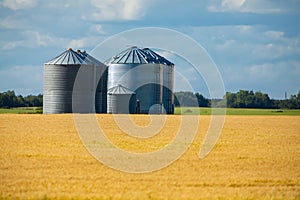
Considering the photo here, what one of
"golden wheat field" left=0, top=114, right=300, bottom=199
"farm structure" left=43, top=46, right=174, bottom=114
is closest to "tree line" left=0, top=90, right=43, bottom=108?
"farm structure" left=43, top=46, right=174, bottom=114

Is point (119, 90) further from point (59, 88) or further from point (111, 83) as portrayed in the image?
point (59, 88)

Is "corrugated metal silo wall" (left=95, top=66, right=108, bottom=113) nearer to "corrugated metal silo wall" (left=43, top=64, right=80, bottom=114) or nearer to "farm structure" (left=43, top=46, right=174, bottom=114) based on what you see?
"farm structure" (left=43, top=46, right=174, bottom=114)

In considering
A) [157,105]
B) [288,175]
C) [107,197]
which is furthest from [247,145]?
[157,105]

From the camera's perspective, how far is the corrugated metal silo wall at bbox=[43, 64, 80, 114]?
62.1m

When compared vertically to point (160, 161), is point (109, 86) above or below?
above

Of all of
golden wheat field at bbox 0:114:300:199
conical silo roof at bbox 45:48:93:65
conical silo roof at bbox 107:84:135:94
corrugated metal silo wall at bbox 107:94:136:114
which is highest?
conical silo roof at bbox 45:48:93:65

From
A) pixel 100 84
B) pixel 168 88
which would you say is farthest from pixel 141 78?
pixel 100 84

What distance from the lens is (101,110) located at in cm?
6494

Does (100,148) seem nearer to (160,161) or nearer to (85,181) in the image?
(160,161)

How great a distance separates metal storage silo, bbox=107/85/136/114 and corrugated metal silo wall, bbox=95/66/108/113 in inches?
24.6

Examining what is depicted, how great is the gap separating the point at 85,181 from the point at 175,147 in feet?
34.7

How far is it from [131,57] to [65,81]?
980cm

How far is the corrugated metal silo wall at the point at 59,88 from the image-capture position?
204 feet

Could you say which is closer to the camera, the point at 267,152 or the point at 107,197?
the point at 107,197
